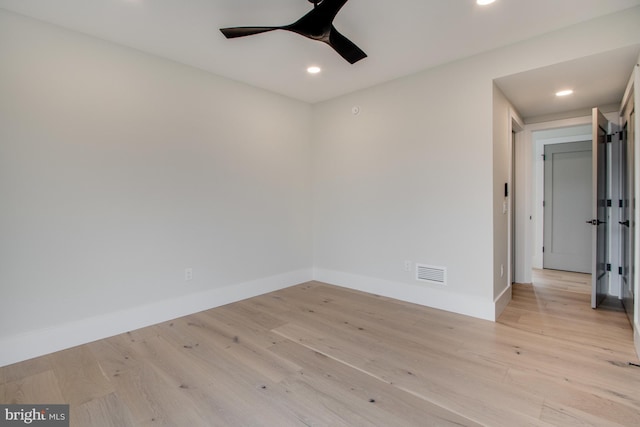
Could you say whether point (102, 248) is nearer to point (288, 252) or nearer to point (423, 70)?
point (288, 252)

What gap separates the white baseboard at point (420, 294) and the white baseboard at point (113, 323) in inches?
40.7

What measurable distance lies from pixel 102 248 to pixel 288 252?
2.15 m

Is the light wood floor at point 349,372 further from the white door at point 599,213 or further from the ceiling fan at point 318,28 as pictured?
the ceiling fan at point 318,28

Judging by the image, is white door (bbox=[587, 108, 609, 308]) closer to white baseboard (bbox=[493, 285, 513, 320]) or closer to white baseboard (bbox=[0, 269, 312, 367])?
white baseboard (bbox=[493, 285, 513, 320])

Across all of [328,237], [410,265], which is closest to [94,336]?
[328,237]

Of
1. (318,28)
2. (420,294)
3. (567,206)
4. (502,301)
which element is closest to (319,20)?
(318,28)

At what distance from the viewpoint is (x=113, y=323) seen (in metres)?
2.72

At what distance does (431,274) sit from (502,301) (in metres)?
0.76

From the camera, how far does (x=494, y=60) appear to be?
2914 mm

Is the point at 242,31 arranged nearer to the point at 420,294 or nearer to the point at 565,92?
the point at 420,294

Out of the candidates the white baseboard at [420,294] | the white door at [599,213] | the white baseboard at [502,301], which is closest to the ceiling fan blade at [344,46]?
the white baseboard at [420,294]

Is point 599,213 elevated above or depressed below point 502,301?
above

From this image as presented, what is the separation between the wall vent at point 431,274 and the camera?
3.32 meters

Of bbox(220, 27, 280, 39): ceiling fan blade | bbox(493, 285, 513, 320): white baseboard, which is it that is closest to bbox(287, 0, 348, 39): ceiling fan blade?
bbox(220, 27, 280, 39): ceiling fan blade
